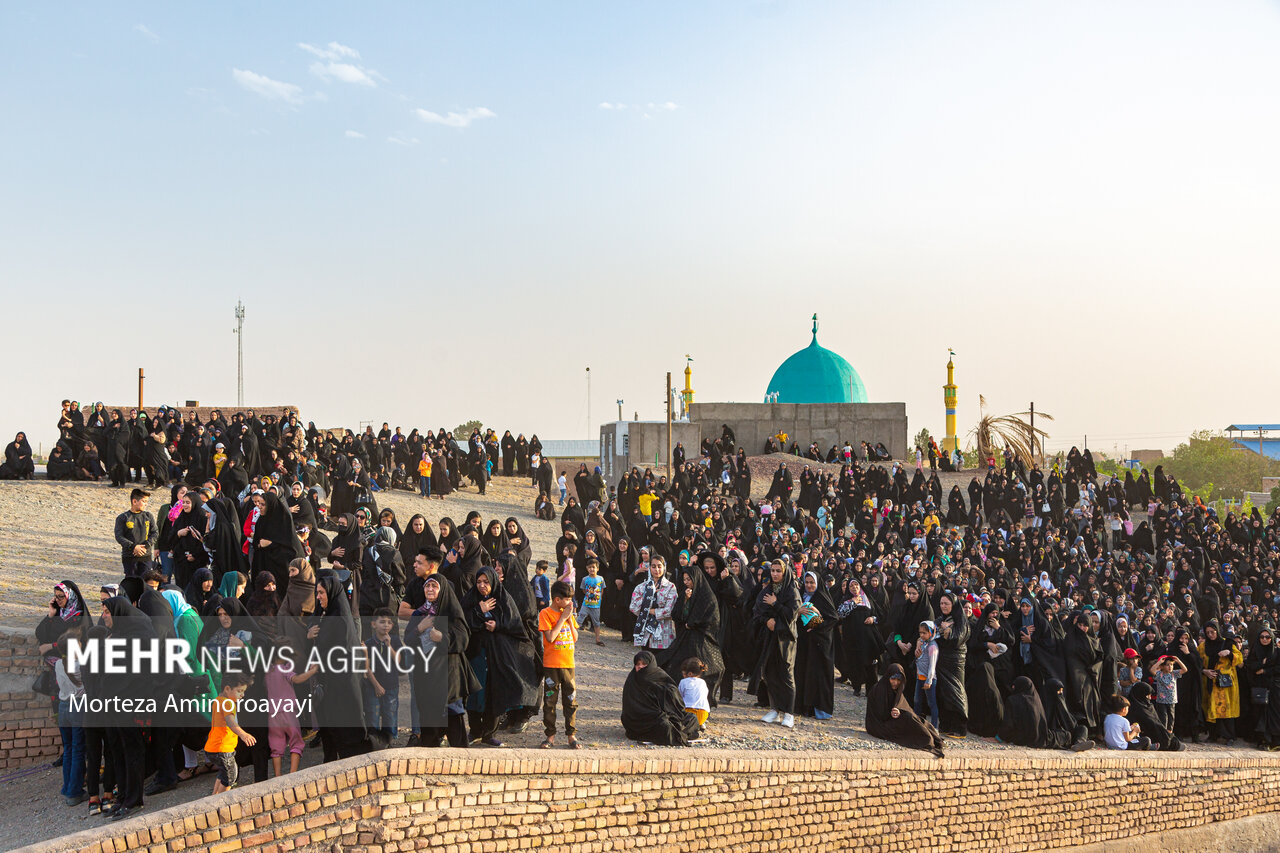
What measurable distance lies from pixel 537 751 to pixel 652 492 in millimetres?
13274

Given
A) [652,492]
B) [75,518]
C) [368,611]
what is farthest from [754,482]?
[368,611]

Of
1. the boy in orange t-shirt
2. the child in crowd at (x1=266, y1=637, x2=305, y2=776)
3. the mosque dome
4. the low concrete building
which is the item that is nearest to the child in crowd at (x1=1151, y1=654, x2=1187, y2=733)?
the boy in orange t-shirt

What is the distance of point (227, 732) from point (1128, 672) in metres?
8.43

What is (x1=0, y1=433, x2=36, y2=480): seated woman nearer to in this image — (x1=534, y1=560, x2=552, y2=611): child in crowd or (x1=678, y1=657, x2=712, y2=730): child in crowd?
(x1=534, y1=560, x2=552, y2=611): child in crowd

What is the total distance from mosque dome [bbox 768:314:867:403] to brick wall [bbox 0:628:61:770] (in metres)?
31.5

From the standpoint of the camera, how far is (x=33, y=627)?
27.6 feet

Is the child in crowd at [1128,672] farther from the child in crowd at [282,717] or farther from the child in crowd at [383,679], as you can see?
the child in crowd at [282,717]

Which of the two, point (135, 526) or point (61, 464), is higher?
point (61, 464)

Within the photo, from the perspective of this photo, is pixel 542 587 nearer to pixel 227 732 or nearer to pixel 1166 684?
pixel 227 732

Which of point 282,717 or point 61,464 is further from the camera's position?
point 61,464

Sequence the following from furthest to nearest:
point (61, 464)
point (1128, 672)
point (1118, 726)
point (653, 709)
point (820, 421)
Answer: point (820, 421), point (61, 464), point (1128, 672), point (1118, 726), point (653, 709)

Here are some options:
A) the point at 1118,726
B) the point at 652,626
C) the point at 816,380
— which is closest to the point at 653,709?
the point at 652,626

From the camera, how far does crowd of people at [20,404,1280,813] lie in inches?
255

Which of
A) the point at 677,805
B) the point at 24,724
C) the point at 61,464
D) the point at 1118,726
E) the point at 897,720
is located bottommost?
the point at 1118,726
